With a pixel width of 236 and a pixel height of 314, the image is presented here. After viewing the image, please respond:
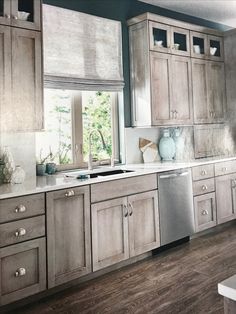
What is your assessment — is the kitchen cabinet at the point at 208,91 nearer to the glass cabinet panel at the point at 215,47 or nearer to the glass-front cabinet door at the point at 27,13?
the glass cabinet panel at the point at 215,47

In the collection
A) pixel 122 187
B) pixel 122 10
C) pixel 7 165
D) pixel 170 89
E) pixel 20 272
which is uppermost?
pixel 122 10

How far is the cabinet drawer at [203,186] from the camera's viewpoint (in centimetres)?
373

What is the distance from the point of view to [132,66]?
152 inches

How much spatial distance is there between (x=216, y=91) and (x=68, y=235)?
2.97 m

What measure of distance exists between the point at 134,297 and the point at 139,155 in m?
1.83

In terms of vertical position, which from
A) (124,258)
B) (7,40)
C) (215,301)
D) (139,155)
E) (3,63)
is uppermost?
(7,40)

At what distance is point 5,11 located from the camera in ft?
8.48

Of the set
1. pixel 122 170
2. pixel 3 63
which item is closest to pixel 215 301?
pixel 122 170

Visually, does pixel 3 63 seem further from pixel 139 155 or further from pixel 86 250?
pixel 139 155

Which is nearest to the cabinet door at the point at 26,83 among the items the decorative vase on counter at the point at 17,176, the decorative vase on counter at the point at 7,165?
the decorative vase on counter at the point at 7,165

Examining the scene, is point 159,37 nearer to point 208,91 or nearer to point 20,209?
point 208,91

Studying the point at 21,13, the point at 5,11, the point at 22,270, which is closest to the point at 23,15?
the point at 21,13

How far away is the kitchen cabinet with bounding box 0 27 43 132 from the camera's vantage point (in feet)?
8.48

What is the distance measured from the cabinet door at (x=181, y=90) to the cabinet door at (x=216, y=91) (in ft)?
1.48
